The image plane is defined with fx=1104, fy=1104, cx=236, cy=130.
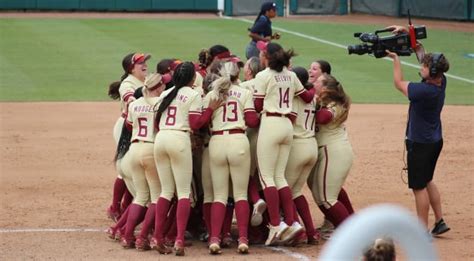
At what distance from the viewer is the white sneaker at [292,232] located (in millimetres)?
9195

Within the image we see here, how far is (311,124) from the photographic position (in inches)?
376

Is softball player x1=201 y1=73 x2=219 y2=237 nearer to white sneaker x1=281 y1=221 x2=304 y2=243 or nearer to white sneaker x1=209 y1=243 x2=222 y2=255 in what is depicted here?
white sneaker x1=209 y1=243 x2=222 y2=255

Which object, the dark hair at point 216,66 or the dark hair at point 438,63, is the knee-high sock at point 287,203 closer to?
the dark hair at point 216,66

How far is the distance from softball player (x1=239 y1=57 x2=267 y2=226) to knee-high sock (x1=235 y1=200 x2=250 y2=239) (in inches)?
3.8

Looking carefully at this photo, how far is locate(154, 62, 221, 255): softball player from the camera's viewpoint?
9.02 metres

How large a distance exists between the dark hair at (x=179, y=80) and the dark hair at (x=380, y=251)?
16.6 ft

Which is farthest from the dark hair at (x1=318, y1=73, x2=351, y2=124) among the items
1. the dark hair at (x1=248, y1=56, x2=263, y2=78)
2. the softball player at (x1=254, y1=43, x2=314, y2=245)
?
the dark hair at (x1=248, y1=56, x2=263, y2=78)

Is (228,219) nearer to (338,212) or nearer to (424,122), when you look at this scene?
(338,212)

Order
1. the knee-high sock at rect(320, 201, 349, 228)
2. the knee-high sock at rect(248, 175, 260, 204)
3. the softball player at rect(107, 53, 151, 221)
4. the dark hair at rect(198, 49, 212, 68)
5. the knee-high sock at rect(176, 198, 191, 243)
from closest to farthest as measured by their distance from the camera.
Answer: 1. the knee-high sock at rect(176, 198, 191, 243)
2. the knee-high sock at rect(248, 175, 260, 204)
3. the knee-high sock at rect(320, 201, 349, 228)
4. the softball player at rect(107, 53, 151, 221)
5. the dark hair at rect(198, 49, 212, 68)

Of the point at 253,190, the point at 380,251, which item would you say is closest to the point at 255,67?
the point at 253,190

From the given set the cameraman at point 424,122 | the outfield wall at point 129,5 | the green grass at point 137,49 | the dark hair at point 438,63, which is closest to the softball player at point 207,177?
the cameraman at point 424,122

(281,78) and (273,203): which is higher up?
(281,78)

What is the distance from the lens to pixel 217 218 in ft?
30.1

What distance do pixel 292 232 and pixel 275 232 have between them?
0.14 meters
